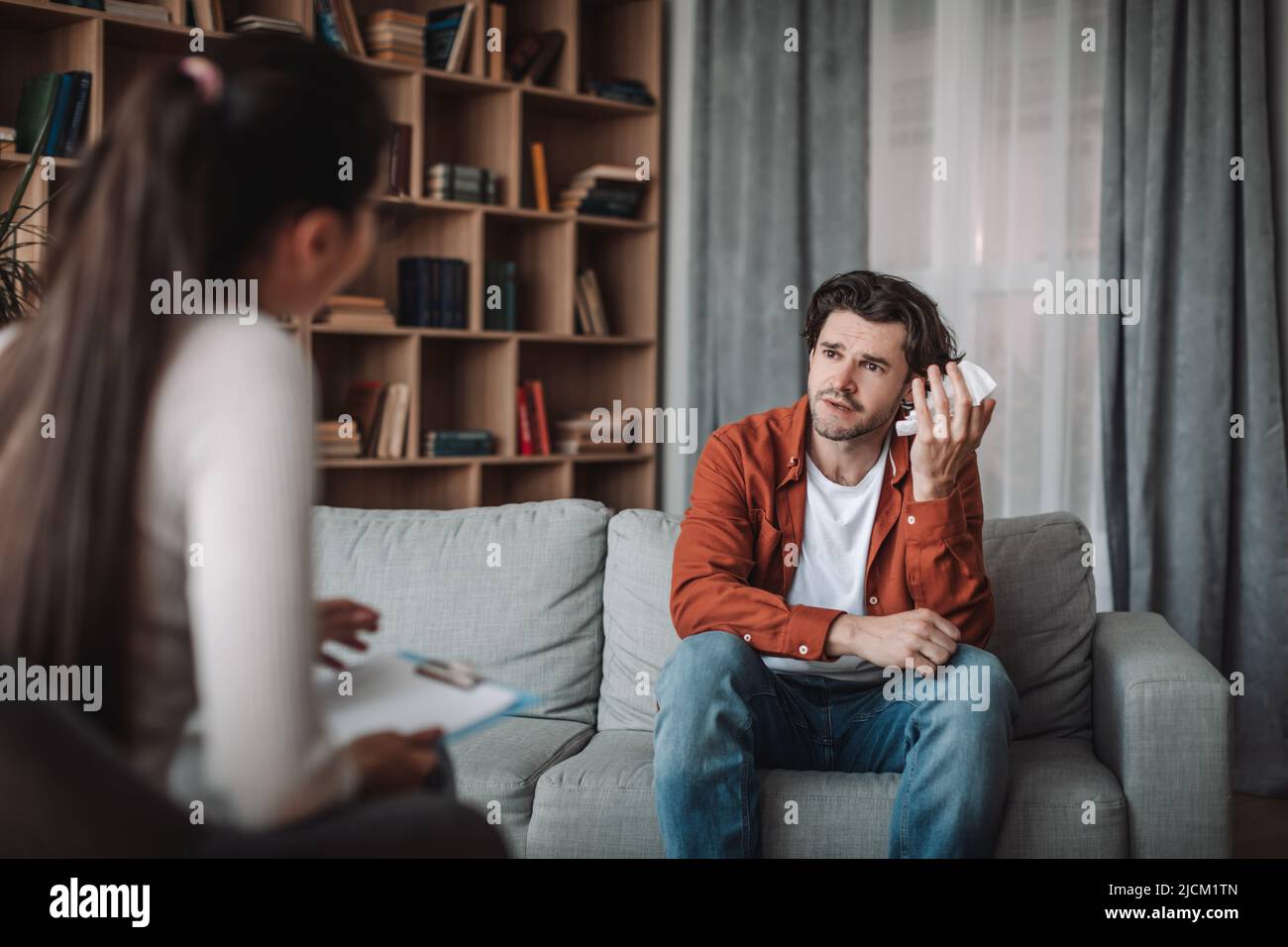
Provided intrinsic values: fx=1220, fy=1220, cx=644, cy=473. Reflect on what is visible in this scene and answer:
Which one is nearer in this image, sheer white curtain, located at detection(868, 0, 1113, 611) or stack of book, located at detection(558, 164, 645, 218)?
sheer white curtain, located at detection(868, 0, 1113, 611)

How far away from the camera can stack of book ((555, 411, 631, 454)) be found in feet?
12.8

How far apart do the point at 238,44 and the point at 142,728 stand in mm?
395

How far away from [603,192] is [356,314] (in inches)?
36.9

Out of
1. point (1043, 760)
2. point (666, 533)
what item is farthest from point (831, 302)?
point (1043, 760)

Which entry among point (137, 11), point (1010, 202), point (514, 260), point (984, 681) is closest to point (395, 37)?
point (137, 11)

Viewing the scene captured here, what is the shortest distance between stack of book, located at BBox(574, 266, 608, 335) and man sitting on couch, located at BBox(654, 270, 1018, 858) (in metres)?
1.89

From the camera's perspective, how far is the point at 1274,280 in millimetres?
2822

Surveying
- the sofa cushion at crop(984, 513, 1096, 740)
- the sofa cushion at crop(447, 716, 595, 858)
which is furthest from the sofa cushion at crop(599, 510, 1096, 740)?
the sofa cushion at crop(447, 716, 595, 858)

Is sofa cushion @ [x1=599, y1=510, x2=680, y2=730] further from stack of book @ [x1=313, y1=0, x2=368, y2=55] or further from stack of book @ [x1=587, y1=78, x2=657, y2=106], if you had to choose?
stack of book @ [x1=587, y1=78, x2=657, y2=106]

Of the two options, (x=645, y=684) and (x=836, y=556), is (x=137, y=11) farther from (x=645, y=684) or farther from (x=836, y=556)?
(x=836, y=556)

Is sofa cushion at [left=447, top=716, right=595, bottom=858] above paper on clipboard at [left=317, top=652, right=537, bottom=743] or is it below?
below

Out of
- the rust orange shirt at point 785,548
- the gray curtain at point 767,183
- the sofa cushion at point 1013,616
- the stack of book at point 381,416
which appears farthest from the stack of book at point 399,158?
the rust orange shirt at point 785,548

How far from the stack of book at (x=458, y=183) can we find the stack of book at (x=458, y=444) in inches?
27.1
